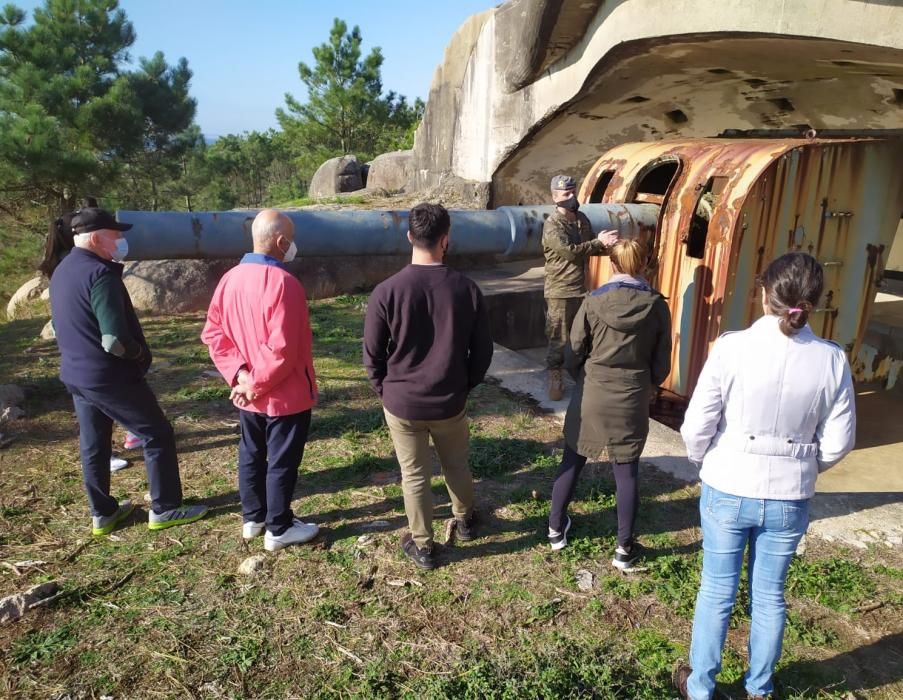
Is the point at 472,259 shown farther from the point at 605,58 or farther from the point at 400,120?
the point at 400,120

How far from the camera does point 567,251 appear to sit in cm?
489

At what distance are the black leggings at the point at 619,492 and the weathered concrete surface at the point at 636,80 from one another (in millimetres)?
5259

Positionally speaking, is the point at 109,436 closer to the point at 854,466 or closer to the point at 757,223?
the point at 757,223

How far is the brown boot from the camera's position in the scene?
18.3 feet

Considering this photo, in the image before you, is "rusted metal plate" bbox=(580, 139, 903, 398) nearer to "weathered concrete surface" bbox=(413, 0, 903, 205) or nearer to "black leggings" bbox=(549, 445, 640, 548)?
"weathered concrete surface" bbox=(413, 0, 903, 205)

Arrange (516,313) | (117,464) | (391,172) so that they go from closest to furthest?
(117,464) → (516,313) → (391,172)

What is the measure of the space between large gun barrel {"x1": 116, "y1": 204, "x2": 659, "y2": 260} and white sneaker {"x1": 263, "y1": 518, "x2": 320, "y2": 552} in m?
1.60

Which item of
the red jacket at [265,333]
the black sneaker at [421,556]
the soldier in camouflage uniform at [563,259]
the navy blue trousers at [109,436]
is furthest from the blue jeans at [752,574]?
the navy blue trousers at [109,436]

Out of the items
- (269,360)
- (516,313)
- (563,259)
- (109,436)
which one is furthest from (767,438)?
(516,313)

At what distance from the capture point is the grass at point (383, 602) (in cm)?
261

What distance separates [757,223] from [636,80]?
611 cm

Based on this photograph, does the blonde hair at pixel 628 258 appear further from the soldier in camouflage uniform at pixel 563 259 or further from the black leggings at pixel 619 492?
the soldier in camouflage uniform at pixel 563 259

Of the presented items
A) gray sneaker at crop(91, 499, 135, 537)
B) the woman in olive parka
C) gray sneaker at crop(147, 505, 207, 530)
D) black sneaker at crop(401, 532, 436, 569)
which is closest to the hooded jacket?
the woman in olive parka

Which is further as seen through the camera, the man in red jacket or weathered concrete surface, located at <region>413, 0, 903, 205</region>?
weathered concrete surface, located at <region>413, 0, 903, 205</region>
